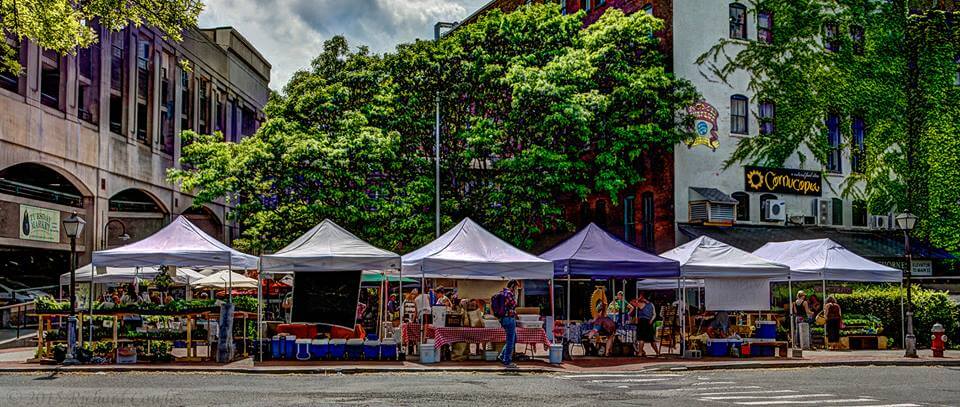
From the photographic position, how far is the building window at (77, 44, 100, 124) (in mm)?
38062

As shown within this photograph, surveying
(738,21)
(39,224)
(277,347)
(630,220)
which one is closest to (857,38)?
(738,21)

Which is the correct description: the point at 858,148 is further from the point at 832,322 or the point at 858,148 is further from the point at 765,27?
the point at 832,322

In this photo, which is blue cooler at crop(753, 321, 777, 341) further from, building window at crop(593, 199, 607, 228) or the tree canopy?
building window at crop(593, 199, 607, 228)

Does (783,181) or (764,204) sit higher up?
(783,181)

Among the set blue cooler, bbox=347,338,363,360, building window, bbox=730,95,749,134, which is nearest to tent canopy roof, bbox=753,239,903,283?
building window, bbox=730,95,749,134

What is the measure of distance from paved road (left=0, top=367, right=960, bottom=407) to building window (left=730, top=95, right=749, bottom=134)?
19.2 meters

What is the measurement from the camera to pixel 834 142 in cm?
4034

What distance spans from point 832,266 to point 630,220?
1251 centimetres

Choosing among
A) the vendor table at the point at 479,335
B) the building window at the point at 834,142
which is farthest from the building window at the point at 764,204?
the vendor table at the point at 479,335

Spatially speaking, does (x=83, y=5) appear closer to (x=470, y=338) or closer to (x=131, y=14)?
(x=131, y=14)

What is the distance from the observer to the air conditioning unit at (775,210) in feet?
125

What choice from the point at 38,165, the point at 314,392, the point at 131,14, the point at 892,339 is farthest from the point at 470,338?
the point at 38,165

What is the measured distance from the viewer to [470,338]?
71.9 ft

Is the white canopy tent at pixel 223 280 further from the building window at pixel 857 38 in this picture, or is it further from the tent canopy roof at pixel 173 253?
the building window at pixel 857 38
